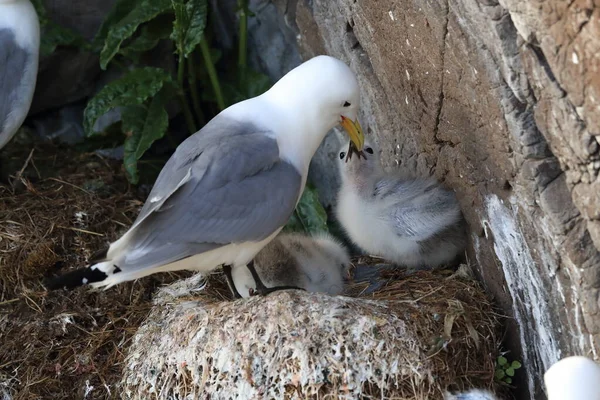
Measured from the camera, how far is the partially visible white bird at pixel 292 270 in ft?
13.8

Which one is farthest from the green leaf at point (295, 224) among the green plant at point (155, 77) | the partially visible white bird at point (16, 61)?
the partially visible white bird at point (16, 61)

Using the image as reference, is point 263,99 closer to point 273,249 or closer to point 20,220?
point 273,249

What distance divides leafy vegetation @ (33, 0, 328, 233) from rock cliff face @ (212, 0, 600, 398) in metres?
1.03

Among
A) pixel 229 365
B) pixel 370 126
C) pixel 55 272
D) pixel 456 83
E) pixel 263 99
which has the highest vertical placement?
pixel 456 83

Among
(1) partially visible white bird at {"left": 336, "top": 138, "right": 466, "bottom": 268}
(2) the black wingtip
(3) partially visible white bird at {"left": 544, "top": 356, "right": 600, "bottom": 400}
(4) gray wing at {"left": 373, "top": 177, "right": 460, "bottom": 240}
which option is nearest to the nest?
(2) the black wingtip

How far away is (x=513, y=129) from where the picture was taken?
10.2 ft

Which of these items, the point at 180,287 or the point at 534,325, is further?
the point at 180,287

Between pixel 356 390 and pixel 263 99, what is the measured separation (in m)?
1.39

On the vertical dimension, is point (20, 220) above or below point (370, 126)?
below

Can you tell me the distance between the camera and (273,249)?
425 cm

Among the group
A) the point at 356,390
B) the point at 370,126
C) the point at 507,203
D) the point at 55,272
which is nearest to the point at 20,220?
the point at 55,272

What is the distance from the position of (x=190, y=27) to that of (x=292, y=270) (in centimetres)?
185

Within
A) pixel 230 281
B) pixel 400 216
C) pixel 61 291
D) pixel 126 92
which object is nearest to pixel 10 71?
pixel 126 92

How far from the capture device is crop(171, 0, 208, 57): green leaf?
5.28 metres
